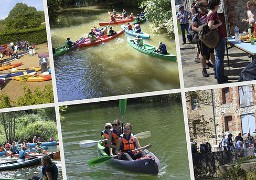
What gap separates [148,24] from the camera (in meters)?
4.35

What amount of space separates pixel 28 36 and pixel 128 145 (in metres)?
1.02

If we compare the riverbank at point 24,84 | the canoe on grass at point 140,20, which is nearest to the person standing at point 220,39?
the canoe on grass at point 140,20

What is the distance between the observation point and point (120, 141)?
175 inches

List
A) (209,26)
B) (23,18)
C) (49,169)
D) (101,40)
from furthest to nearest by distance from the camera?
(101,40) → (23,18) → (49,169) → (209,26)

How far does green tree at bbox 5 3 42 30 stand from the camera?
424cm

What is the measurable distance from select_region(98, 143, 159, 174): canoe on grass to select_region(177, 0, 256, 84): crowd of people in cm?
68

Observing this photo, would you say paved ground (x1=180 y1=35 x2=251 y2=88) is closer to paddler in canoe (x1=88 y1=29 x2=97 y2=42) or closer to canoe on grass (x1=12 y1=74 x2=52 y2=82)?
paddler in canoe (x1=88 y1=29 x2=97 y2=42)

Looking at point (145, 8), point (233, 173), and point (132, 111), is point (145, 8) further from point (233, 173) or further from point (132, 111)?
point (233, 173)

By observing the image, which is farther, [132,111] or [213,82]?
[132,111]

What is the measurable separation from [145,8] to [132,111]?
73cm

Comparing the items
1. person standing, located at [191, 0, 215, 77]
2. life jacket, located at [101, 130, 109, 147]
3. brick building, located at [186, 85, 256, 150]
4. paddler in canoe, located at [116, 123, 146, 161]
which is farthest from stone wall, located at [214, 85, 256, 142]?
life jacket, located at [101, 130, 109, 147]

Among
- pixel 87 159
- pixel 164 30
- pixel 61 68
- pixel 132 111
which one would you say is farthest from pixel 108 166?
pixel 164 30

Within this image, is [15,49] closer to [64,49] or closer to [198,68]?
[64,49]

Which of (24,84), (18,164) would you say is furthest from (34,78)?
(18,164)
